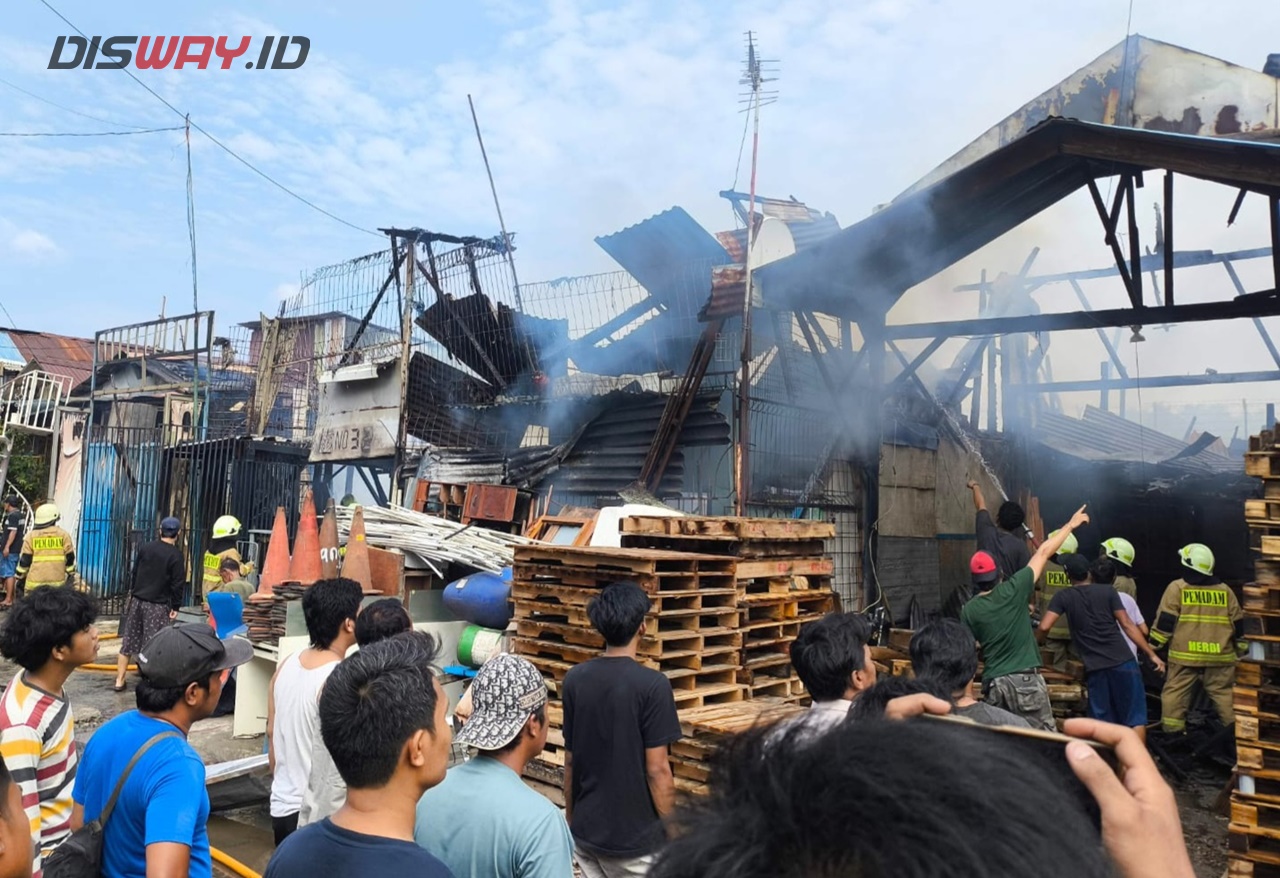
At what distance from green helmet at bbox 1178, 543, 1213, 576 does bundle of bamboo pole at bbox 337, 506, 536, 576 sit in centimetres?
600

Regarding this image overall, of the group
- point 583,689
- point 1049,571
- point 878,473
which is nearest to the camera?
point 583,689

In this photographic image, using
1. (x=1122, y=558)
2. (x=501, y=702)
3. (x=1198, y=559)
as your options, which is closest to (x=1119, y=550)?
(x=1122, y=558)

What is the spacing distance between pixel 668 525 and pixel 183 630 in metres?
3.60

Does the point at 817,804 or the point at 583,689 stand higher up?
the point at 817,804

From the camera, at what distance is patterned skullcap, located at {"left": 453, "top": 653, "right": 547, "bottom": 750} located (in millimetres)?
2594

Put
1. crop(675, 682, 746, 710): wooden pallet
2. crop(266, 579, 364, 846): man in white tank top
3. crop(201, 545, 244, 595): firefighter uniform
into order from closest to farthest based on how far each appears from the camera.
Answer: crop(266, 579, 364, 846): man in white tank top → crop(675, 682, 746, 710): wooden pallet → crop(201, 545, 244, 595): firefighter uniform

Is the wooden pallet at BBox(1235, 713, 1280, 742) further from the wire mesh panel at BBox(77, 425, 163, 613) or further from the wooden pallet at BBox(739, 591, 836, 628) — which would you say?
the wire mesh panel at BBox(77, 425, 163, 613)

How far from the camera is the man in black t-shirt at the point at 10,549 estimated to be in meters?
14.8

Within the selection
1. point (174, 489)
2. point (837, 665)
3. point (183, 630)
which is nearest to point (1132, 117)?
point (837, 665)

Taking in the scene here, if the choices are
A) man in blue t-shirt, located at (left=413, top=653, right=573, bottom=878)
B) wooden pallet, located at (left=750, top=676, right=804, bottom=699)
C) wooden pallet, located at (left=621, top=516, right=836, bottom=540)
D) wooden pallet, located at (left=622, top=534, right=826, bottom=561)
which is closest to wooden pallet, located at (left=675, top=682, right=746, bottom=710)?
wooden pallet, located at (left=750, top=676, right=804, bottom=699)

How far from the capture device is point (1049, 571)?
9242mm

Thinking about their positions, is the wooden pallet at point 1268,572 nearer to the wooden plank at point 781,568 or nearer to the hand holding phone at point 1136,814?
the wooden plank at point 781,568

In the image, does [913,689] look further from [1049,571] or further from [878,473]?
[878,473]

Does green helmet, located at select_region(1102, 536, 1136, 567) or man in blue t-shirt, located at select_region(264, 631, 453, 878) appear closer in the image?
man in blue t-shirt, located at select_region(264, 631, 453, 878)
